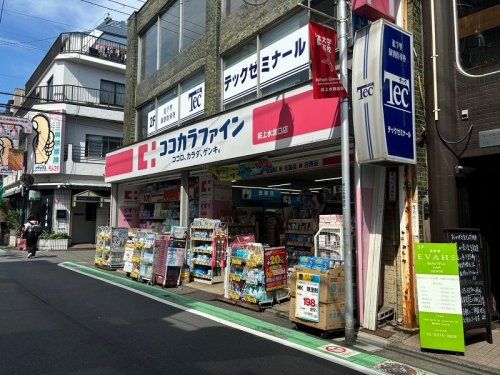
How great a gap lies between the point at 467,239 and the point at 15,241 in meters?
27.3

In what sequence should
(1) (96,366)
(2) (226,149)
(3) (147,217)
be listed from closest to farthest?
(1) (96,366) → (2) (226,149) → (3) (147,217)

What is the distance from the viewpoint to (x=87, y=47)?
28031mm

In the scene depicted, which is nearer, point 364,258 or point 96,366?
point 96,366

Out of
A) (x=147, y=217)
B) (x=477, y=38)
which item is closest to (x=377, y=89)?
(x=477, y=38)

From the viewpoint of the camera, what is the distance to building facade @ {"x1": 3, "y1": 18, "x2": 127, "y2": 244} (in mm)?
25594

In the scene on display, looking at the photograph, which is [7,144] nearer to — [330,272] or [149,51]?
[149,51]

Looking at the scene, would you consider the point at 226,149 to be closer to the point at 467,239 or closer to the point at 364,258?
the point at 364,258

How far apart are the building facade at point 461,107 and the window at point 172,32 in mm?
8732

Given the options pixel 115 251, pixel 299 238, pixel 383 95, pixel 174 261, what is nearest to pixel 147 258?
pixel 174 261

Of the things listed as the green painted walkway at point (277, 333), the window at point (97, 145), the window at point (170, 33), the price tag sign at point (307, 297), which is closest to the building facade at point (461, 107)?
the price tag sign at point (307, 297)

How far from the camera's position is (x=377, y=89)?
6.71m

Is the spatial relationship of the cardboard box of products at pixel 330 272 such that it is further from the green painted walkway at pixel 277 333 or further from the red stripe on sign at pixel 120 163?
the red stripe on sign at pixel 120 163

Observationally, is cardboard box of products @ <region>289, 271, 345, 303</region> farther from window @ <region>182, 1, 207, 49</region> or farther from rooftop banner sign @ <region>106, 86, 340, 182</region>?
window @ <region>182, 1, 207, 49</region>

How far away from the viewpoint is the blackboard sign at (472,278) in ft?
20.8
